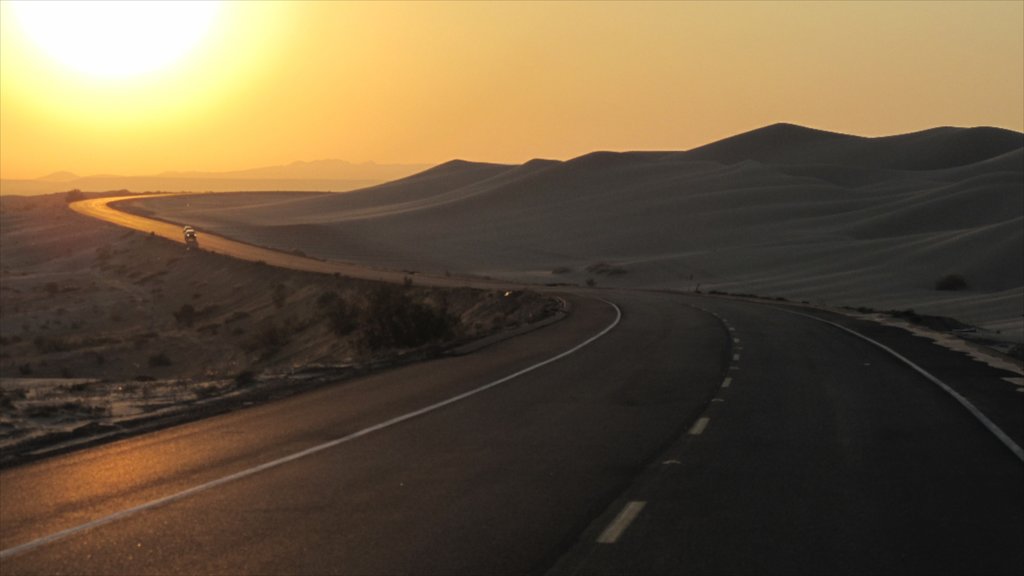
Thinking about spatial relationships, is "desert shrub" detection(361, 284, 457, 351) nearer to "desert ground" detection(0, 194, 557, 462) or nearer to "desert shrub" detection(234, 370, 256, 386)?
"desert ground" detection(0, 194, 557, 462)

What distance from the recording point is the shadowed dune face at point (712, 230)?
239ft

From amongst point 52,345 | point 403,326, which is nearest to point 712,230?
point 52,345

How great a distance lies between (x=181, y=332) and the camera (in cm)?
5209

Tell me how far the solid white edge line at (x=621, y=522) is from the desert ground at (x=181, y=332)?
6.53m

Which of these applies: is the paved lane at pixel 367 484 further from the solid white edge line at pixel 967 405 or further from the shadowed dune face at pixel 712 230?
the shadowed dune face at pixel 712 230

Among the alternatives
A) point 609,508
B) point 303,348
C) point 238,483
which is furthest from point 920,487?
point 303,348

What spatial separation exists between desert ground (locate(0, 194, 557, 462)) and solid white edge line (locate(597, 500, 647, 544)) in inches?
257

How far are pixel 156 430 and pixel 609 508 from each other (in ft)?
23.5

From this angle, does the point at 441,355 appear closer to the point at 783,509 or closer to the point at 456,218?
the point at 783,509

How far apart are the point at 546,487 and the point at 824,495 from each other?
7.53 ft

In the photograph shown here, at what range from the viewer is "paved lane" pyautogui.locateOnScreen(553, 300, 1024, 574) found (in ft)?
28.9

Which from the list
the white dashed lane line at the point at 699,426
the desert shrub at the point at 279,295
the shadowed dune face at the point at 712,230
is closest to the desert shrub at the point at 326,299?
the desert shrub at the point at 279,295

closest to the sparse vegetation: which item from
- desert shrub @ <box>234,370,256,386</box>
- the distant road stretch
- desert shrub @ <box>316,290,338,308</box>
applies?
desert shrub @ <box>316,290,338,308</box>

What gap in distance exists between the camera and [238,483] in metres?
11.8
